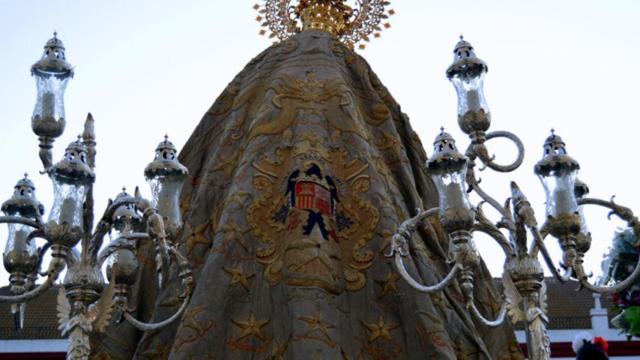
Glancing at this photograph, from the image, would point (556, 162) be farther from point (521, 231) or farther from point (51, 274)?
point (51, 274)

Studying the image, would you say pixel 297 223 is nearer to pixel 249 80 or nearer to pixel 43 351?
pixel 249 80

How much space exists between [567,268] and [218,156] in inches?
106

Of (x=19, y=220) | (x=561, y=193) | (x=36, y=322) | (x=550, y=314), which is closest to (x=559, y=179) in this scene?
(x=561, y=193)

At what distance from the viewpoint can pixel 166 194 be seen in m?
5.03

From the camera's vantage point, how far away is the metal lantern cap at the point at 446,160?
15.6 feet

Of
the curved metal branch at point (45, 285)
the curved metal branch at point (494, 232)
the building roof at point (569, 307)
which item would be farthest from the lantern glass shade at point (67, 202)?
the building roof at point (569, 307)

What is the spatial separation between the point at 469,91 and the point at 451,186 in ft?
3.26

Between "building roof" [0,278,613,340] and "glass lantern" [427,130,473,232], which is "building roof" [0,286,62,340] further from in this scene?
"glass lantern" [427,130,473,232]

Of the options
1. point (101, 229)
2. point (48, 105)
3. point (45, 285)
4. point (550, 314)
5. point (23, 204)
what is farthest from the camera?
point (550, 314)

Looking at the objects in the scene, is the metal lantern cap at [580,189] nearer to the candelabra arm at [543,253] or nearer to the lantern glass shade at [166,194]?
the candelabra arm at [543,253]

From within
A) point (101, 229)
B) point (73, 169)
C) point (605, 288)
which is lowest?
point (605, 288)

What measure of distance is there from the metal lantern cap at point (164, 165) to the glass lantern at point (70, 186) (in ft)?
1.09

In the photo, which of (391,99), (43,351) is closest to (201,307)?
(391,99)

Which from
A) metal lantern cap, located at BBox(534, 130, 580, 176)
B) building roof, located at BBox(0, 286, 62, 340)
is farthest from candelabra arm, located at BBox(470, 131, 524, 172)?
building roof, located at BBox(0, 286, 62, 340)
